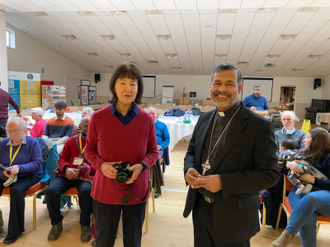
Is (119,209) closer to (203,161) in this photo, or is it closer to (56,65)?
(203,161)

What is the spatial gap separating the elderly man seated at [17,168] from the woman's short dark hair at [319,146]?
8.62ft

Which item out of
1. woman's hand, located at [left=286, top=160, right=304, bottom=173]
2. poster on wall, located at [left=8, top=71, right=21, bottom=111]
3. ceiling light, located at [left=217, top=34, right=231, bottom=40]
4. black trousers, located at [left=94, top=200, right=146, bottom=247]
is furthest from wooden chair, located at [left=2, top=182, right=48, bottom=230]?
ceiling light, located at [left=217, top=34, right=231, bottom=40]

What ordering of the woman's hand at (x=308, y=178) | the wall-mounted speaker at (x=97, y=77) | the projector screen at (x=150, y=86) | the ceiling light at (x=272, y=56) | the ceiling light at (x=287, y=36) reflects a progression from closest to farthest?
the woman's hand at (x=308, y=178), the ceiling light at (x=287, y=36), the ceiling light at (x=272, y=56), the projector screen at (x=150, y=86), the wall-mounted speaker at (x=97, y=77)

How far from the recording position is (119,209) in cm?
140

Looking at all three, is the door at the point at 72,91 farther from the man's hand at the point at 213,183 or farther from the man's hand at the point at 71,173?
the man's hand at the point at 213,183

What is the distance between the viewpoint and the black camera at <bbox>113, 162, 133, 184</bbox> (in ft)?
4.11

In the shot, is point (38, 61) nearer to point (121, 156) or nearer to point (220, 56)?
point (220, 56)

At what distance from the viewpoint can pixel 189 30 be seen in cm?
789

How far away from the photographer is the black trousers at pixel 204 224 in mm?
1184

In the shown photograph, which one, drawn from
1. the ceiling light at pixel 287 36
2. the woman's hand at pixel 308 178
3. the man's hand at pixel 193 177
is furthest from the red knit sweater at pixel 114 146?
the ceiling light at pixel 287 36

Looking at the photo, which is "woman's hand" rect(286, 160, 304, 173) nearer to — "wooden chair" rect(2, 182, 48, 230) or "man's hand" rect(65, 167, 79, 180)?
"man's hand" rect(65, 167, 79, 180)

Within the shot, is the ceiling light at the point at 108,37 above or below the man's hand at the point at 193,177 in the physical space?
above

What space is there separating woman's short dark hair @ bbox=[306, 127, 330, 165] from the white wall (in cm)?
1005

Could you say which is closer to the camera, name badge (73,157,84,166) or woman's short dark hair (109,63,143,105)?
Result: woman's short dark hair (109,63,143,105)
